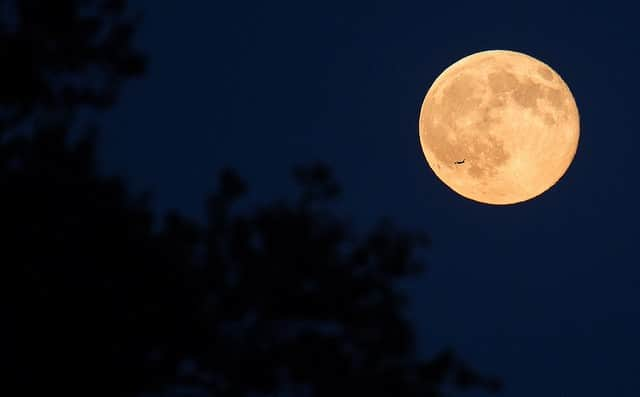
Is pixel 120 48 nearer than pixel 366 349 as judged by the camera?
Yes

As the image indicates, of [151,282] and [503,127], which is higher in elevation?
[503,127]

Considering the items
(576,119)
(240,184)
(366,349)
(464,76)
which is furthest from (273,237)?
(576,119)

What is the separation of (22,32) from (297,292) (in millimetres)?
4098

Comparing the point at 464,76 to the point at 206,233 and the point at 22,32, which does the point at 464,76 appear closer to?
the point at 206,233

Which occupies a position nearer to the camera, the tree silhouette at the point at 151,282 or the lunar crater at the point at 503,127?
the tree silhouette at the point at 151,282

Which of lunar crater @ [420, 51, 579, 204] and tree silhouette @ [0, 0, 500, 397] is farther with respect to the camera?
lunar crater @ [420, 51, 579, 204]

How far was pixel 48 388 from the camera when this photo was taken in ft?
25.2

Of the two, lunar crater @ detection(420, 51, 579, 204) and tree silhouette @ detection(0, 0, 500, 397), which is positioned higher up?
lunar crater @ detection(420, 51, 579, 204)

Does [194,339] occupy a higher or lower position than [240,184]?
lower

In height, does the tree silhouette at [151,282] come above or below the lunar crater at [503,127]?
below

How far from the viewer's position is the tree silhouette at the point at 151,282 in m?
7.73

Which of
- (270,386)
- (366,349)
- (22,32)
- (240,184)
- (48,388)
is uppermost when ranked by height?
(240,184)

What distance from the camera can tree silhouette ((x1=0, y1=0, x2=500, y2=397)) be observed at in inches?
304

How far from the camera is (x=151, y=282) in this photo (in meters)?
8.63
